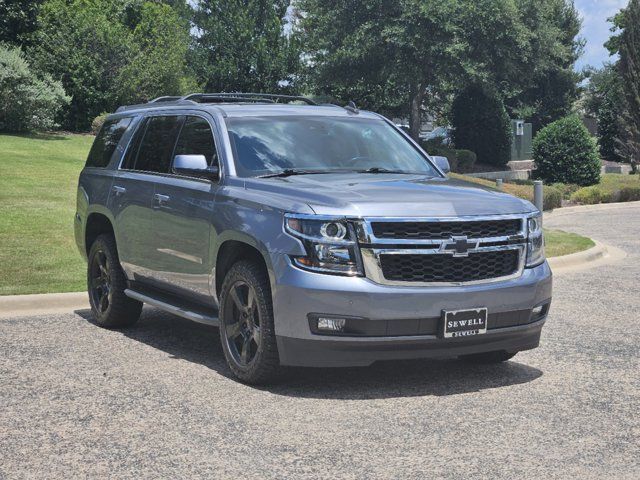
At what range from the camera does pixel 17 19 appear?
42.2m

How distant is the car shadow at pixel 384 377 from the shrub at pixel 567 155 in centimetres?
3011

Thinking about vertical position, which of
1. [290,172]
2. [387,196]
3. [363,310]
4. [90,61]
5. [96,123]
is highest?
[90,61]

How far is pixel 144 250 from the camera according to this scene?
906 centimetres

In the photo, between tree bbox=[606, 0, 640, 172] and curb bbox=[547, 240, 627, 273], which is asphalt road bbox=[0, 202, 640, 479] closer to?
curb bbox=[547, 240, 627, 273]

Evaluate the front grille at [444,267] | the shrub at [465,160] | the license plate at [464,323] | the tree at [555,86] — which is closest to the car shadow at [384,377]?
the license plate at [464,323]

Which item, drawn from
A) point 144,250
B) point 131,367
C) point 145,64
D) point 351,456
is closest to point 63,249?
point 144,250

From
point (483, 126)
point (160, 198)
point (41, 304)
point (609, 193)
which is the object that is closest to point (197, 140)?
point (160, 198)

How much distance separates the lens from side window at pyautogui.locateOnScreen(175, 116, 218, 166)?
8406mm

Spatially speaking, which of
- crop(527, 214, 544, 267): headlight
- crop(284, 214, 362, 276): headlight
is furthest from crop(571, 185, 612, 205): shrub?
crop(284, 214, 362, 276): headlight

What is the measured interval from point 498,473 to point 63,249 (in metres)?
10.8

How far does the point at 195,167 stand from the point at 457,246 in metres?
2.14

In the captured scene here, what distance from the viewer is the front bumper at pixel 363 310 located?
6738 mm

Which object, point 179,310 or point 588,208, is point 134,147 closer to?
point 179,310

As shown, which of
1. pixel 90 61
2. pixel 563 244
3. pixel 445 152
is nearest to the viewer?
pixel 563 244
